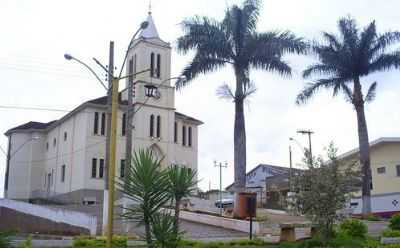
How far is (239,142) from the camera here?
26875 mm

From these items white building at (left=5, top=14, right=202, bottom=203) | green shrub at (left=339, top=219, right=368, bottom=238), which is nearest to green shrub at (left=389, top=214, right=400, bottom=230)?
green shrub at (left=339, top=219, right=368, bottom=238)

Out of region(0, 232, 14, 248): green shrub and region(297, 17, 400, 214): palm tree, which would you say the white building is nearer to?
region(297, 17, 400, 214): palm tree

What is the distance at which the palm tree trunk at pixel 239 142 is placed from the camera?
26.6 metres

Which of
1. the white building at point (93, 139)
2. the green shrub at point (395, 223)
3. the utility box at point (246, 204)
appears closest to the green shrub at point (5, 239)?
the utility box at point (246, 204)

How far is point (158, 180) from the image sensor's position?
9688 mm

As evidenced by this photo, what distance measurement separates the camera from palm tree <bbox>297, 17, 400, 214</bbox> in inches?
1319

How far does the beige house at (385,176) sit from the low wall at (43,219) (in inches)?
860

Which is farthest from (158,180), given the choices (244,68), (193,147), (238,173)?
(193,147)

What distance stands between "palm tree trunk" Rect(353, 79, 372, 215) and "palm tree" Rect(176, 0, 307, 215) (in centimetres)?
706

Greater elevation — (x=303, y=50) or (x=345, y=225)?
(x=303, y=50)

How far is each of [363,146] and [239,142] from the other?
1021 cm

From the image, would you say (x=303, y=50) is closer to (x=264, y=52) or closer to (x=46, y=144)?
(x=264, y=52)

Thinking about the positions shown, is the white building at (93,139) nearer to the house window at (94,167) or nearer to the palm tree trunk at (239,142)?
the house window at (94,167)

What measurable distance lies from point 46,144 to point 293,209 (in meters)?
44.4
